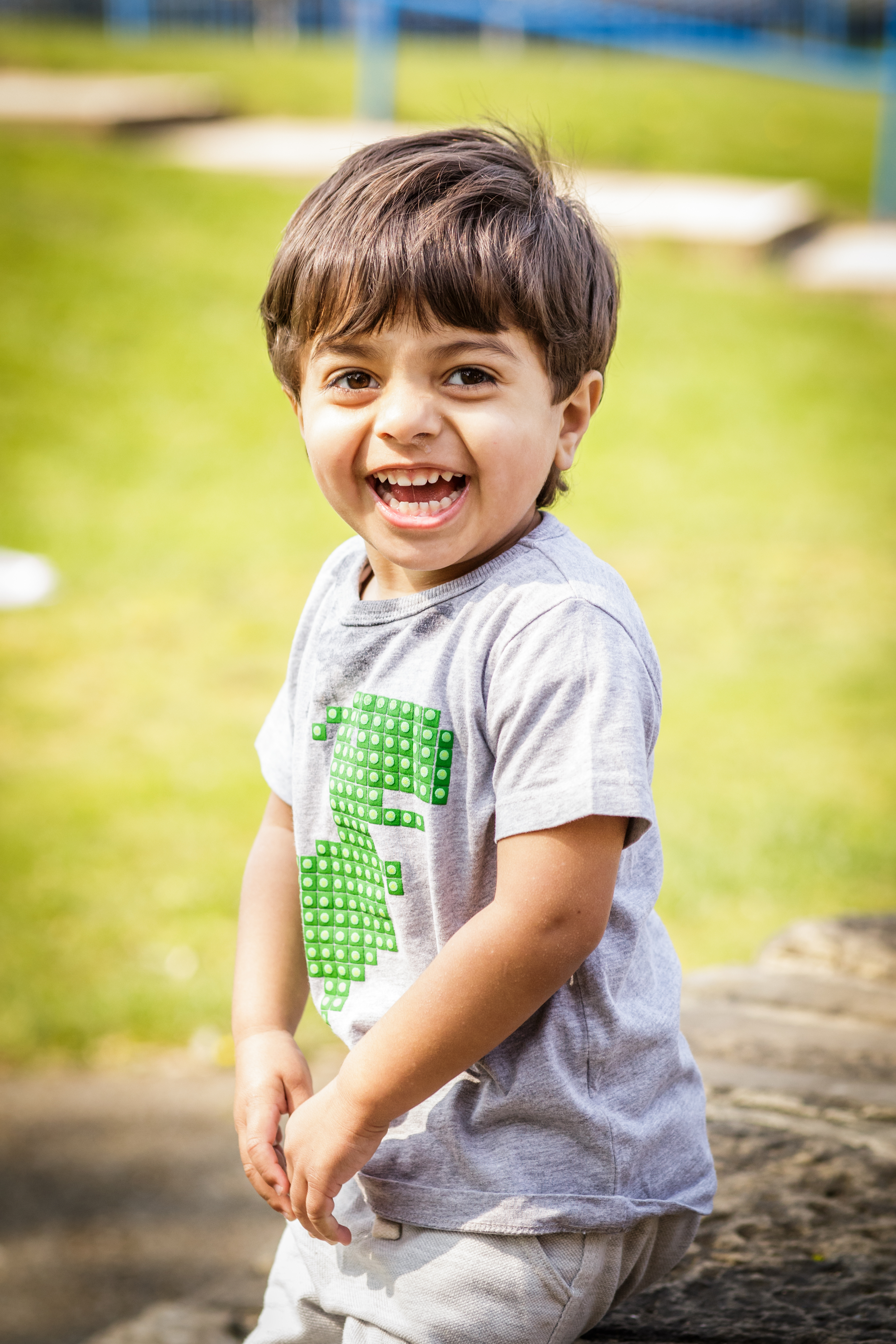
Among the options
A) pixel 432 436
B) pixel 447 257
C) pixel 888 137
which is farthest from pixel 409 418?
pixel 888 137

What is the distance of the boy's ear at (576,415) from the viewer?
136cm

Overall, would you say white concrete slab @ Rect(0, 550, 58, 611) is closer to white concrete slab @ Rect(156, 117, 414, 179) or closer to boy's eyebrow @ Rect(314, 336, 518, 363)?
white concrete slab @ Rect(156, 117, 414, 179)

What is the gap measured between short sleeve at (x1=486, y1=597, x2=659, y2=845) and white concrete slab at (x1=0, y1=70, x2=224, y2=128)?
38.0 ft

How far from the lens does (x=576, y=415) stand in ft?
4.54

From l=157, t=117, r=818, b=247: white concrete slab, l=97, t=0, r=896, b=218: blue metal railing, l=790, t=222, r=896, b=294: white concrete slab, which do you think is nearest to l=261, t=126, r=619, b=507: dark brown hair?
l=157, t=117, r=818, b=247: white concrete slab

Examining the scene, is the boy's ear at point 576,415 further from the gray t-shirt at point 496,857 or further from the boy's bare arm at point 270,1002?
the boy's bare arm at point 270,1002

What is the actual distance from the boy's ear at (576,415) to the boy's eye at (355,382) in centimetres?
19

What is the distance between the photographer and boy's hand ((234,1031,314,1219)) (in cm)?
134

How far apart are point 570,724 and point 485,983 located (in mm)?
233

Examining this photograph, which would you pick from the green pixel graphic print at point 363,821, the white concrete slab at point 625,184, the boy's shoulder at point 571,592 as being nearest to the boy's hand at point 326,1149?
the green pixel graphic print at point 363,821

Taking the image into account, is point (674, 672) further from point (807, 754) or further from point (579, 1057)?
point (579, 1057)

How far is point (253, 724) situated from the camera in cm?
541

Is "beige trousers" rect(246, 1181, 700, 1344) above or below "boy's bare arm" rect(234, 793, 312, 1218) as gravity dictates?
below

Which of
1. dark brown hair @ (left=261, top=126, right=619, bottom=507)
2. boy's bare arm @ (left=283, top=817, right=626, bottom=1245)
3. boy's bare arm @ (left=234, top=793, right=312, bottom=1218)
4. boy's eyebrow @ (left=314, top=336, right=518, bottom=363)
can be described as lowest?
boy's bare arm @ (left=234, top=793, right=312, bottom=1218)
